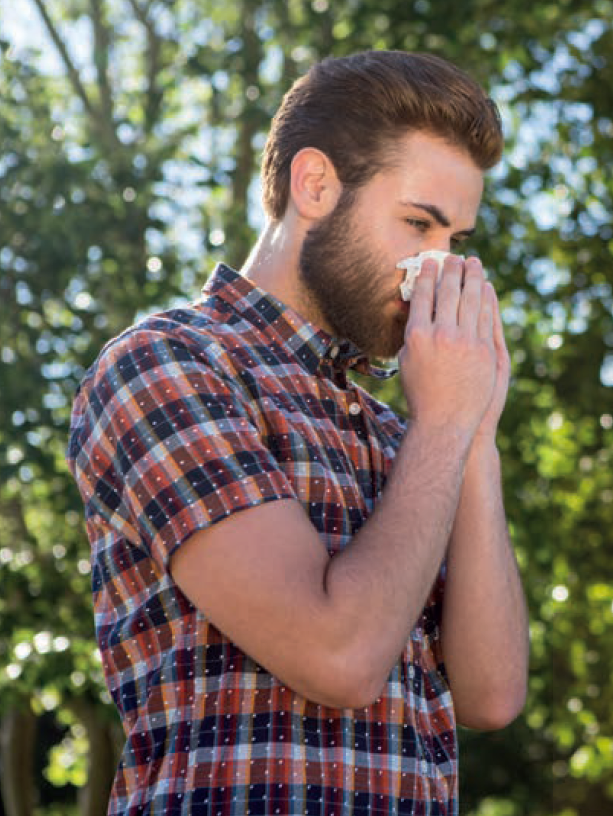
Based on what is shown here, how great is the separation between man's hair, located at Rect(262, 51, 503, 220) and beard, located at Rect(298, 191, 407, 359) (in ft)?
0.32

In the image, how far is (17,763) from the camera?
302 inches

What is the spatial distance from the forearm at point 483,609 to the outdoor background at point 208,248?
3912mm


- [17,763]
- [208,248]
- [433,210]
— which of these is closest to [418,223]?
[433,210]

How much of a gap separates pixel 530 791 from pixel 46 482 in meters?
10.7

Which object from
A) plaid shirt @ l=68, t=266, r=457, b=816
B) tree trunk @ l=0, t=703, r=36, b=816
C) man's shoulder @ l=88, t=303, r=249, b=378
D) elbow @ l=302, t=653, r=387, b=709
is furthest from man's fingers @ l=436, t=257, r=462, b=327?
tree trunk @ l=0, t=703, r=36, b=816

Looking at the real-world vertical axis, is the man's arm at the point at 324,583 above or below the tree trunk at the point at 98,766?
above

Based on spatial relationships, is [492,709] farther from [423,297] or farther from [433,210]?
[433,210]

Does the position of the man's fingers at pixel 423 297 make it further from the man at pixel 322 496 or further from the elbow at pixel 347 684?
the elbow at pixel 347 684

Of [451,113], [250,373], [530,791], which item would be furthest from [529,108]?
[530,791]

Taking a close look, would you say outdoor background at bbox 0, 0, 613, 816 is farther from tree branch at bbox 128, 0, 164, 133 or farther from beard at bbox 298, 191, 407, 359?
beard at bbox 298, 191, 407, 359

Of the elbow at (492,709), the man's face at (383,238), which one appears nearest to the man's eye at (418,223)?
the man's face at (383,238)

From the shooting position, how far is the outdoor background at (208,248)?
636 cm

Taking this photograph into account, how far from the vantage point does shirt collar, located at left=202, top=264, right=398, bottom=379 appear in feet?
7.47

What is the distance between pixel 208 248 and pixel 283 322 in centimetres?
427
